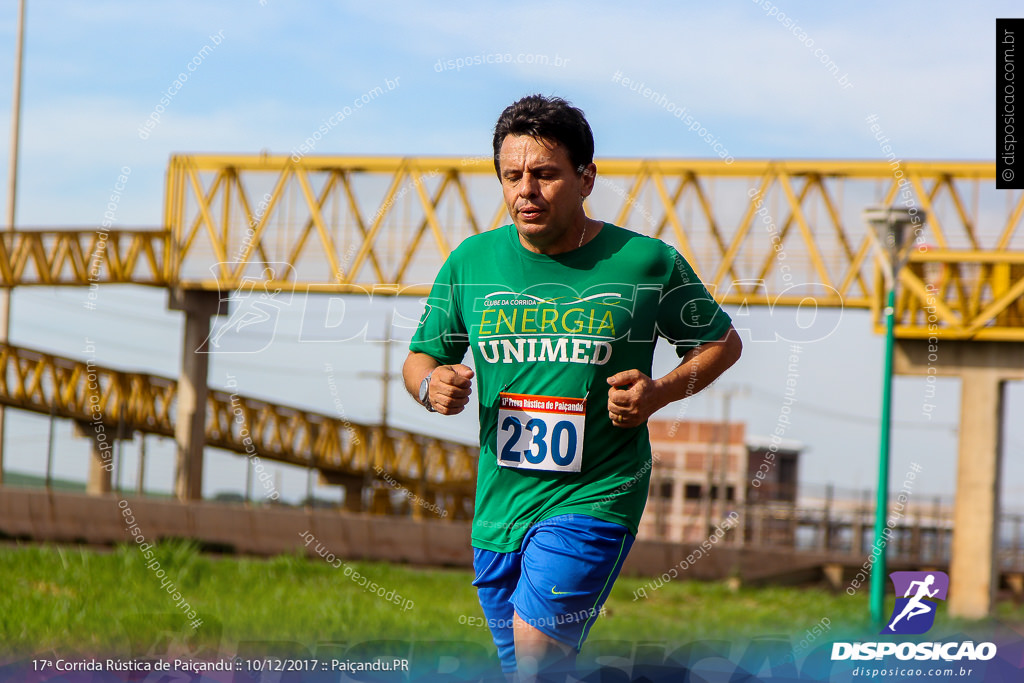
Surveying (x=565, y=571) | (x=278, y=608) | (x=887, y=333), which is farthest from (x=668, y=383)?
(x=887, y=333)

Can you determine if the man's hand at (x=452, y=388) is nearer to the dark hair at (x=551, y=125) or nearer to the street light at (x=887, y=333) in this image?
the dark hair at (x=551, y=125)

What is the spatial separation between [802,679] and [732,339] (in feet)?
7.50

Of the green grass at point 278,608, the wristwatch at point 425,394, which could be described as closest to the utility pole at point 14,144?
the green grass at point 278,608

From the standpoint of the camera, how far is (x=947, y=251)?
63.4 feet

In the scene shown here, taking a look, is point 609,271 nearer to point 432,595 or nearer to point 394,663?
point 394,663

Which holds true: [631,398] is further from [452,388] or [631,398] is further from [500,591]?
[500,591]

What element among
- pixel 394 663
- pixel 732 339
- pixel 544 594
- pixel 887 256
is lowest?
pixel 394 663

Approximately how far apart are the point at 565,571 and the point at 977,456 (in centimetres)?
1763

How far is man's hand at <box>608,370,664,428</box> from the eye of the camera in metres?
3.63

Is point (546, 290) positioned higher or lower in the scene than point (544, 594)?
higher

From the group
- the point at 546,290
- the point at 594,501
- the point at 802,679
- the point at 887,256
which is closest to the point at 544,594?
the point at 594,501

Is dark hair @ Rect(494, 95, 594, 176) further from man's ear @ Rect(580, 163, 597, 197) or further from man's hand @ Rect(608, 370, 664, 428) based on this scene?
man's hand @ Rect(608, 370, 664, 428)

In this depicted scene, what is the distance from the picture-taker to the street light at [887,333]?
43.5 ft

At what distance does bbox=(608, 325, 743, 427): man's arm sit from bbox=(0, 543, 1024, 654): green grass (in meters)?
4.73
